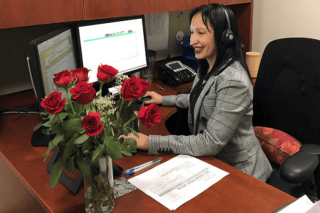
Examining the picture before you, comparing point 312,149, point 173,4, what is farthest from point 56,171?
point 173,4

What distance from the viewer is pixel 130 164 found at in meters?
1.12

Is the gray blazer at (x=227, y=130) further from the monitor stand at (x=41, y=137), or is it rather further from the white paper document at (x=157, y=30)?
the white paper document at (x=157, y=30)

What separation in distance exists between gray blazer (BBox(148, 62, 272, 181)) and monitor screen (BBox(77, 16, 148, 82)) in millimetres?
638

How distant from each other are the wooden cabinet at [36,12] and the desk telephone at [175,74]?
690 mm

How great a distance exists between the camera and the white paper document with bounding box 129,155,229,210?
94 cm

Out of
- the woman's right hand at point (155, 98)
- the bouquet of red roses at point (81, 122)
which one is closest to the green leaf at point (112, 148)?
the bouquet of red roses at point (81, 122)

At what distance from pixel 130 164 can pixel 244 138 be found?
524 millimetres

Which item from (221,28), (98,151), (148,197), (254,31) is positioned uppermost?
(221,28)

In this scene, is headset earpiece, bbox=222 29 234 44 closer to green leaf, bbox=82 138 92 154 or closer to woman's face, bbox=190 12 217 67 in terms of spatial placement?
woman's face, bbox=190 12 217 67

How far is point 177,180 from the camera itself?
1.02 meters

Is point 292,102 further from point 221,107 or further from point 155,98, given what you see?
point 155,98

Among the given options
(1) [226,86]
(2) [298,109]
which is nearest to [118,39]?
(1) [226,86]

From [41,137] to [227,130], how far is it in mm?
787

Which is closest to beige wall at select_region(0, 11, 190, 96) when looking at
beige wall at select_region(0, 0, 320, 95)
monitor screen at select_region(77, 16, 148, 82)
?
beige wall at select_region(0, 0, 320, 95)
